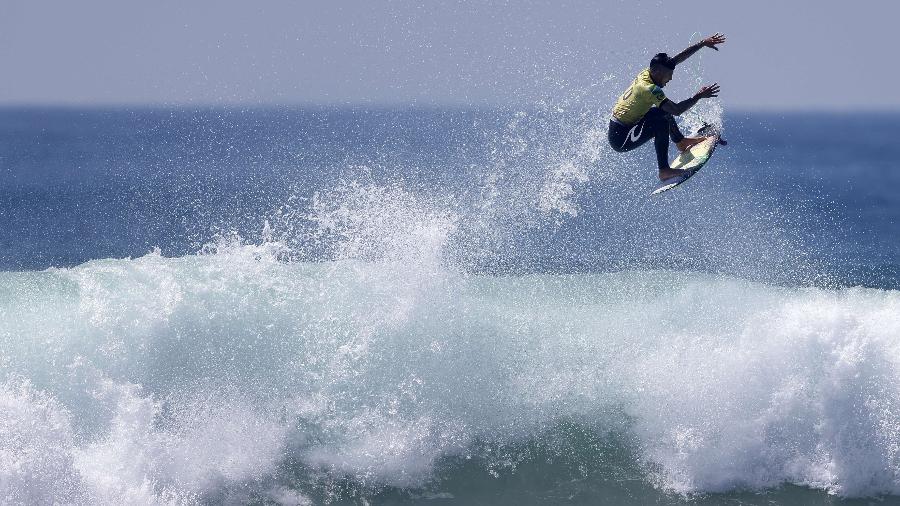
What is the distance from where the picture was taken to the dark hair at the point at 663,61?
12195 mm

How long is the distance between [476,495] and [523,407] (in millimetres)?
1437

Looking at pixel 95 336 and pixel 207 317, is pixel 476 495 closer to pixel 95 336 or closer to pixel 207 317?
pixel 207 317

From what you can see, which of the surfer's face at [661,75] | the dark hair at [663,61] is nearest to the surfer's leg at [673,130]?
the surfer's face at [661,75]

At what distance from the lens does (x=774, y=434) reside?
12125 millimetres

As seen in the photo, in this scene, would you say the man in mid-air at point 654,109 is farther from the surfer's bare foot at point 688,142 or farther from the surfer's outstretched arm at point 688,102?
the surfer's bare foot at point 688,142

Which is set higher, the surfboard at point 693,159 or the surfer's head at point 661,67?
the surfer's head at point 661,67

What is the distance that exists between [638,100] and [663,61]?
57cm

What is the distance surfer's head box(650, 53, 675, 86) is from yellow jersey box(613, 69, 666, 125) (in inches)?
4.2

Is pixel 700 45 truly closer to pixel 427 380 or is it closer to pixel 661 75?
pixel 661 75

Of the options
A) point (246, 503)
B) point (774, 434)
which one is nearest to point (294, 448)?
point (246, 503)

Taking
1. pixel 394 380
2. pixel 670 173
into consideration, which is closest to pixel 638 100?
pixel 670 173

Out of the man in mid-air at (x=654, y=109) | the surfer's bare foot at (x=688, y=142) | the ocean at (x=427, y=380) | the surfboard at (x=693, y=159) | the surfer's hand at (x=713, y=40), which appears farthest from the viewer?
the surfer's bare foot at (x=688, y=142)

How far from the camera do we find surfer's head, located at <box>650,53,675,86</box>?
12.2 m

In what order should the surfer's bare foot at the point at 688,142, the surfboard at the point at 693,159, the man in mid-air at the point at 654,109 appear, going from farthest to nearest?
the surfer's bare foot at the point at 688,142 → the surfboard at the point at 693,159 → the man in mid-air at the point at 654,109
